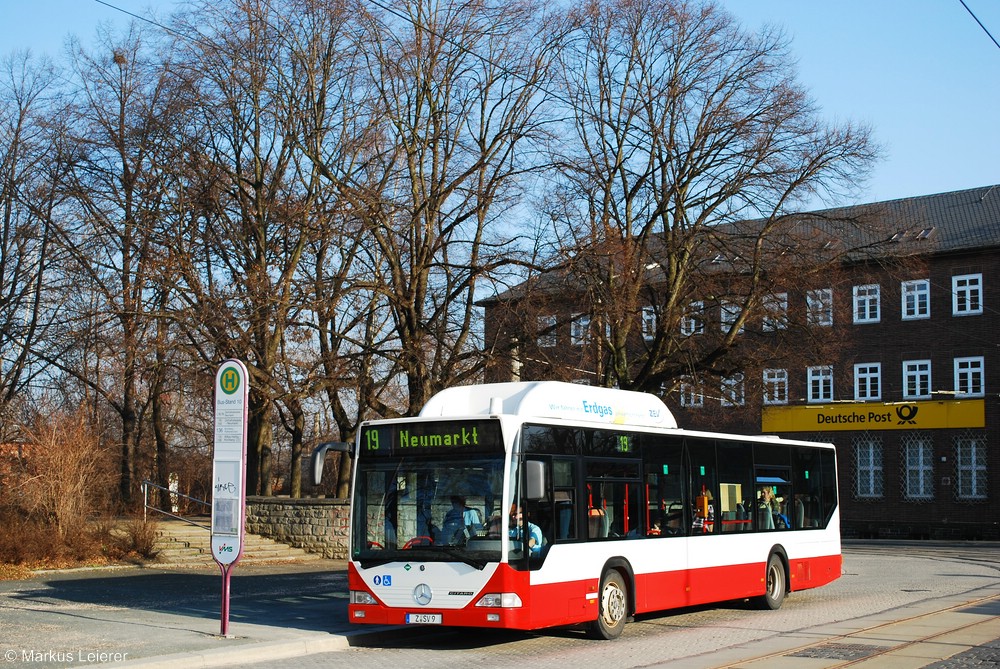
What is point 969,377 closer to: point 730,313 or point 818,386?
point 818,386

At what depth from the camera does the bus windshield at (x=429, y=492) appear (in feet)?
42.0

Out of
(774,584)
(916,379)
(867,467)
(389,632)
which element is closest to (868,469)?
(867,467)

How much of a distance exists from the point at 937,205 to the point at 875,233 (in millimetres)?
26734

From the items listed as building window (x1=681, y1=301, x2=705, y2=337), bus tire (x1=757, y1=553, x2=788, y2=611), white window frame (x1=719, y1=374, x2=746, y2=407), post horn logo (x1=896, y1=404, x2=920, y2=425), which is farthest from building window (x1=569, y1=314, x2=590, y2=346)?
post horn logo (x1=896, y1=404, x2=920, y2=425)

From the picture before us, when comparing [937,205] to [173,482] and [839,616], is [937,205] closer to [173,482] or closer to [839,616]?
[173,482]

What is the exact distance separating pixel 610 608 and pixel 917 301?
134 ft

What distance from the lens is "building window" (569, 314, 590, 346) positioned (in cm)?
2704

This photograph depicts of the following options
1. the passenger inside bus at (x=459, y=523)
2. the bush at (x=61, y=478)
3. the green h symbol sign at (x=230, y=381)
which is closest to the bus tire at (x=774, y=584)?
the passenger inside bus at (x=459, y=523)

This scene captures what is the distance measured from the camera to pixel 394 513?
43.7 ft

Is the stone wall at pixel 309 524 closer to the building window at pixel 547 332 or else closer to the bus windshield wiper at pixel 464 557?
the building window at pixel 547 332

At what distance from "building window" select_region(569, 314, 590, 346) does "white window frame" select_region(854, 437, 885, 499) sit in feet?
88.7

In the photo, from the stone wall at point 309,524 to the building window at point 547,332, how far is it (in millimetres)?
6144

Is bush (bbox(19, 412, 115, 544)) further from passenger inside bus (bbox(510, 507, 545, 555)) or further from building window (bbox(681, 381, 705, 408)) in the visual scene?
building window (bbox(681, 381, 705, 408))

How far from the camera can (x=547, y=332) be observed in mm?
26594
